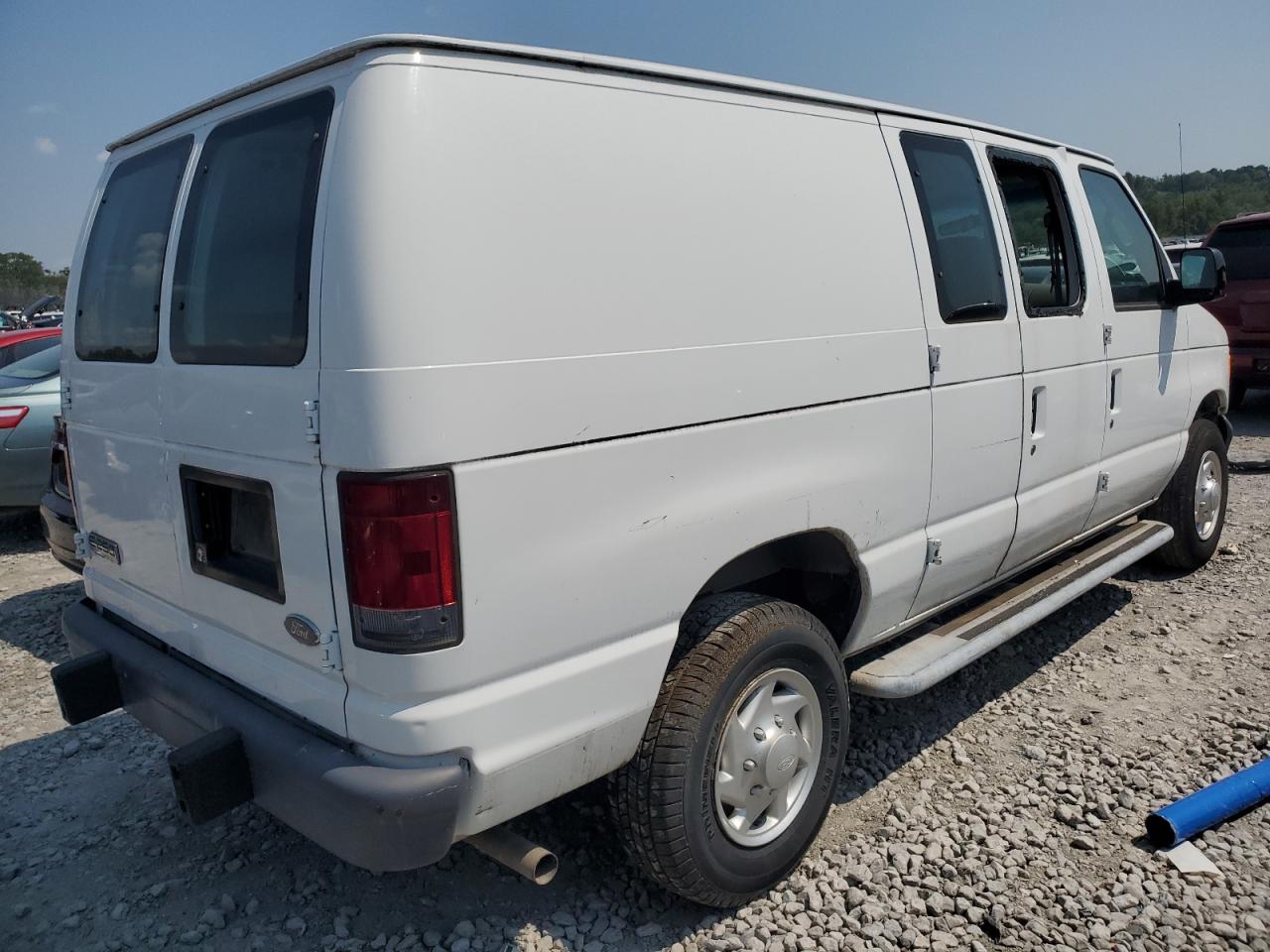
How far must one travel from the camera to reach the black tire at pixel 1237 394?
10061 mm

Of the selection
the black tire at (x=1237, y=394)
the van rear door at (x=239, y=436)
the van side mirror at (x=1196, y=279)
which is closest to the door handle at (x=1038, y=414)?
the van side mirror at (x=1196, y=279)

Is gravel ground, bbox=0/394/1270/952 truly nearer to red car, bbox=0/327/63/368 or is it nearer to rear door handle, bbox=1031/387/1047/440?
rear door handle, bbox=1031/387/1047/440

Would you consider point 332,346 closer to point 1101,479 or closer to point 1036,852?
point 1036,852

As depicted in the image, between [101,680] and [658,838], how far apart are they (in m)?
1.73

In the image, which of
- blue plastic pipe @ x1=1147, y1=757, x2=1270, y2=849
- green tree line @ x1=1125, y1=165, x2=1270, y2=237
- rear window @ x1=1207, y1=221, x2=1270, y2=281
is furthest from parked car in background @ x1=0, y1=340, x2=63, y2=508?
rear window @ x1=1207, y1=221, x2=1270, y2=281

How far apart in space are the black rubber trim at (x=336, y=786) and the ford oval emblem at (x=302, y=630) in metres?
0.22

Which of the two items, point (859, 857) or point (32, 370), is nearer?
point (859, 857)

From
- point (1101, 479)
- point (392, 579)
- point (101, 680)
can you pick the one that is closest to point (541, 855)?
point (392, 579)

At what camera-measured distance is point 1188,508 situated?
518 cm

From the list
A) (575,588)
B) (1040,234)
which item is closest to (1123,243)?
(1040,234)

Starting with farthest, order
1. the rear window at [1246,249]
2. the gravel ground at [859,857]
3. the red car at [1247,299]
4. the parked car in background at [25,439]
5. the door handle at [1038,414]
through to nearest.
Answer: the rear window at [1246,249] < the red car at [1247,299] < the parked car in background at [25,439] < the door handle at [1038,414] < the gravel ground at [859,857]

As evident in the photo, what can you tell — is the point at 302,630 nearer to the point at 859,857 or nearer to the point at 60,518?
the point at 859,857

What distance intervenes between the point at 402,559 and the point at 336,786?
1.71 feet

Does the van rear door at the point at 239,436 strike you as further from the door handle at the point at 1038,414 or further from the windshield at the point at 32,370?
the windshield at the point at 32,370
